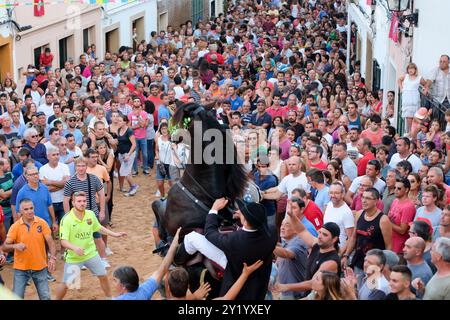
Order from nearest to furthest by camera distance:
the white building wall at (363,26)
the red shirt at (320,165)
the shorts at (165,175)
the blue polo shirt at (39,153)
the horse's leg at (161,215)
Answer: the horse's leg at (161,215) < the red shirt at (320,165) < the blue polo shirt at (39,153) < the shorts at (165,175) < the white building wall at (363,26)

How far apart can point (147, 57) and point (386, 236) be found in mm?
13353

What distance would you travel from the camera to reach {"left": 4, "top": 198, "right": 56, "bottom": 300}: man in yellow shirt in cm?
908

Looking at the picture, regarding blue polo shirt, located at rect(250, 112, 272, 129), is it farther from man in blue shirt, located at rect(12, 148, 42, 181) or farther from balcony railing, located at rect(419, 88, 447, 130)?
man in blue shirt, located at rect(12, 148, 42, 181)

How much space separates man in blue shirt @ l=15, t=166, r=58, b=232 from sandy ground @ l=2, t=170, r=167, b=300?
0.94 metres

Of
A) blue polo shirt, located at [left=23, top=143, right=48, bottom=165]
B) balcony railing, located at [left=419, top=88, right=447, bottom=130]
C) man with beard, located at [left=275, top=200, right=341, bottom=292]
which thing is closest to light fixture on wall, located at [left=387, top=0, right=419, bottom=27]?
balcony railing, located at [left=419, top=88, right=447, bottom=130]

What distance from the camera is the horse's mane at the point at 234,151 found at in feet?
22.8

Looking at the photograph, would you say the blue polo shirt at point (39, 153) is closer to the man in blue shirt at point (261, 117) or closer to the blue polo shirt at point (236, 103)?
the man in blue shirt at point (261, 117)

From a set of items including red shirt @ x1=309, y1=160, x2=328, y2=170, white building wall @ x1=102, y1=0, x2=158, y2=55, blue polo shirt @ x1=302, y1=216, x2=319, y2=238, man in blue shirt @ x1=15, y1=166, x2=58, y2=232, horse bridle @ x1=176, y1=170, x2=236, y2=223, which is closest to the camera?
horse bridle @ x1=176, y1=170, x2=236, y2=223

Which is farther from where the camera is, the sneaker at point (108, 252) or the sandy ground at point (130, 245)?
the sneaker at point (108, 252)

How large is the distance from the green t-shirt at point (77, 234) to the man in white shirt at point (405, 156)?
3942mm

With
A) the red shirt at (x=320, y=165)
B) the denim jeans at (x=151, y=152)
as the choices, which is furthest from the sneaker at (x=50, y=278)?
the denim jeans at (x=151, y=152)

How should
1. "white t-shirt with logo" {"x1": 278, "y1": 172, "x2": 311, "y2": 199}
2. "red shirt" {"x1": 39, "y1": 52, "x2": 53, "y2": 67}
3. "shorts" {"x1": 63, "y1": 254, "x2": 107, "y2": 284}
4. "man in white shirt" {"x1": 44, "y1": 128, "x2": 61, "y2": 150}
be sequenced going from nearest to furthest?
1. "shorts" {"x1": 63, "y1": 254, "x2": 107, "y2": 284}
2. "white t-shirt with logo" {"x1": 278, "y1": 172, "x2": 311, "y2": 199}
3. "man in white shirt" {"x1": 44, "y1": 128, "x2": 61, "y2": 150}
4. "red shirt" {"x1": 39, "y1": 52, "x2": 53, "y2": 67}

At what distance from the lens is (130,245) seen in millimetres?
12109

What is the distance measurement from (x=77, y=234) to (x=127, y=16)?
19.3 m
